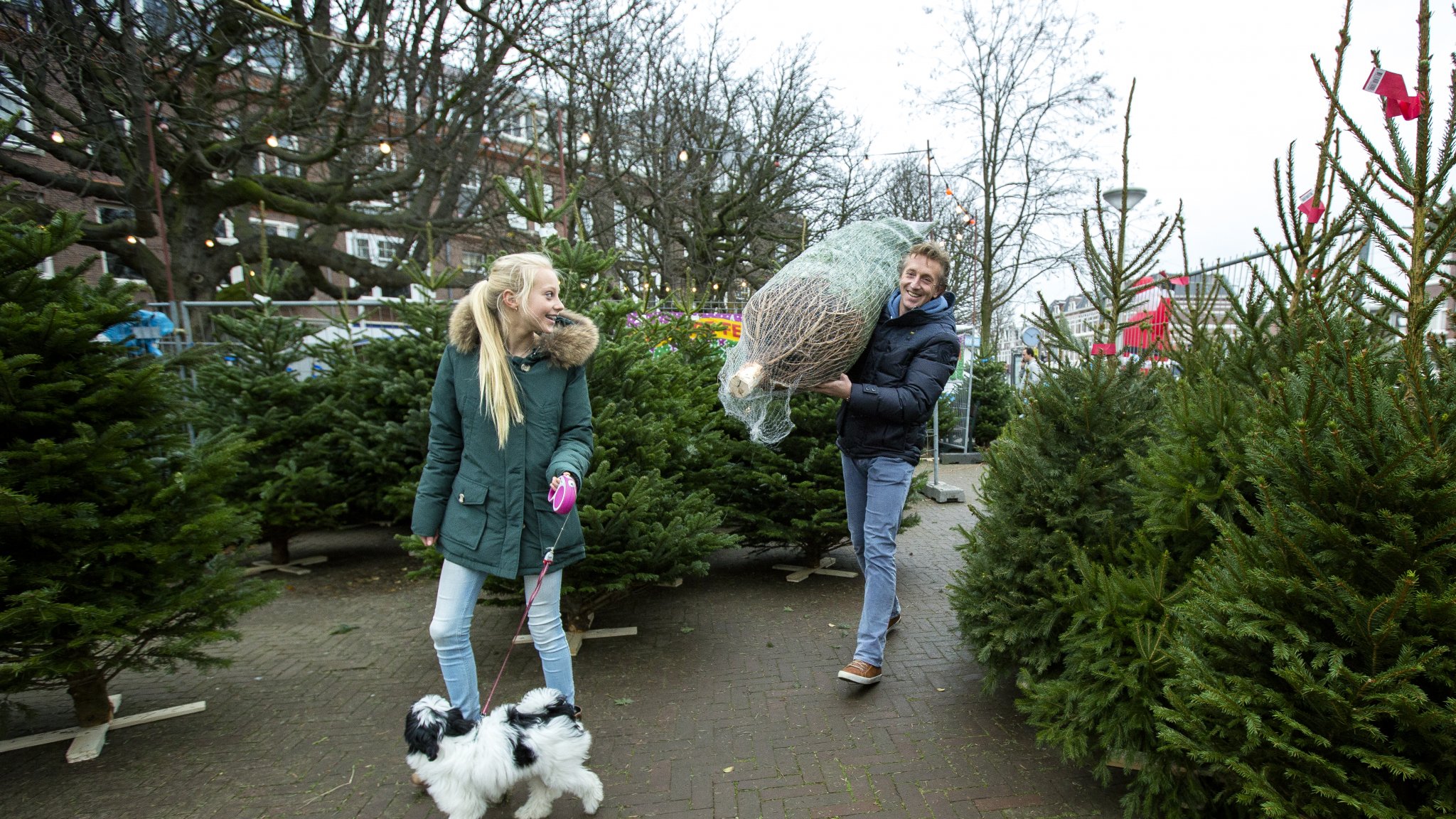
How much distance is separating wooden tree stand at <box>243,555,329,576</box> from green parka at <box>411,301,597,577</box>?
4.09 metres

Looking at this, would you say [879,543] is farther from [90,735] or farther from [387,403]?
[387,403]

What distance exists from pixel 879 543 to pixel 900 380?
2.56 feet

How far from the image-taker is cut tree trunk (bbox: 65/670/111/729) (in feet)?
10.0

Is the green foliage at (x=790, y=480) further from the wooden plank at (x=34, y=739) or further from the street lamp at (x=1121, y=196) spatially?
the wooden plank at (x=34, y=739)

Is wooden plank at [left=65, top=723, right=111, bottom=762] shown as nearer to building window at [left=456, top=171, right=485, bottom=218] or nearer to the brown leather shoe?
the brown leather shoe

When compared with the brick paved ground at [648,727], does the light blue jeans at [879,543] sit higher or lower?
higher

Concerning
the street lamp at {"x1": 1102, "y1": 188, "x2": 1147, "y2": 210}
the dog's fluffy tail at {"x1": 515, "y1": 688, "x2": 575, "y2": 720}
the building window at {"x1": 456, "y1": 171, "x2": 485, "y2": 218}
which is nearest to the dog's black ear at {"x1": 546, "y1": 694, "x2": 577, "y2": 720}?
the dog's fluffy tail at {"x1": 515, "y1": 688, "x2": 575, "y2": 720}

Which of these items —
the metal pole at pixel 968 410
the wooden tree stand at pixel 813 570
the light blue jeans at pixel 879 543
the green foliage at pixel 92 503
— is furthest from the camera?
the metal pole at pixel 968 410

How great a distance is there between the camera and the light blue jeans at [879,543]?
337cm

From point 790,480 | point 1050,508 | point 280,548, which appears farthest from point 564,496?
point 280,548

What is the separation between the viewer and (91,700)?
313 centimetres

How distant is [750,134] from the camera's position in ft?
69.4

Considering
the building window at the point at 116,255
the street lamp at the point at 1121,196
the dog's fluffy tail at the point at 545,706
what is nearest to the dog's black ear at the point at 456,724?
the dog's fluffy tail at the point at 545,706

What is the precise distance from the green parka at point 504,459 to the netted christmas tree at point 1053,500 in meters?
1.79
